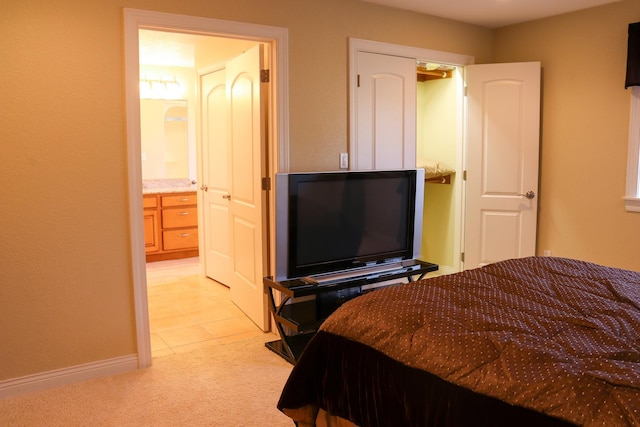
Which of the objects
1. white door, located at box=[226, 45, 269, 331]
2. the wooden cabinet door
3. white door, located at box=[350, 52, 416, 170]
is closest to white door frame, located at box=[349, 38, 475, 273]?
white door, located at box=[350, 52, 416, 170]

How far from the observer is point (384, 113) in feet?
14.0

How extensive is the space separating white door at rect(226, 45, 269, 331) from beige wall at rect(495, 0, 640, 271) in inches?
101

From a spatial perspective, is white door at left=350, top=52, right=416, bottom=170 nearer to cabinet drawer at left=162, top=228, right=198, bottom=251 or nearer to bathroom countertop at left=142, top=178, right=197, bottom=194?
bathroom countertop at left=142, top=178, right=197, bottom=194

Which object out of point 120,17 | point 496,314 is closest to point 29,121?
point 120,17

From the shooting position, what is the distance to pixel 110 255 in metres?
3.18

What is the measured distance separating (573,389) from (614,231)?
329cm

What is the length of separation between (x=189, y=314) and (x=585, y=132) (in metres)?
3.68

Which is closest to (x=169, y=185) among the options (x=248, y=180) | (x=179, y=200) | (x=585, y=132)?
(x=179, y=200)

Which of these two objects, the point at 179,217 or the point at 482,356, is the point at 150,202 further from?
the point at 482,356

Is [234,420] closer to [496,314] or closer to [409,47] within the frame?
[496,314]

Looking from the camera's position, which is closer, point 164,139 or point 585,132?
point 585,132

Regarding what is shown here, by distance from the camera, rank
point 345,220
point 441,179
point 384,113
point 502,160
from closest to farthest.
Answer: point 345,220
point 384,113
point 502,160
point 441,179

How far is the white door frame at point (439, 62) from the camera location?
404cm

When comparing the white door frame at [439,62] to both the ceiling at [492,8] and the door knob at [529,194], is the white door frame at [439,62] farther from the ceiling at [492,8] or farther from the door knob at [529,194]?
the door knob at [529,194]
